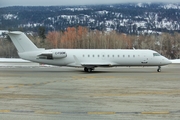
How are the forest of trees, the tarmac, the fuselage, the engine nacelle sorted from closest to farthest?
the tarmac → the engine nacelle → the fuselage → the forest of trees

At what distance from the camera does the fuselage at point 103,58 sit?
32219 mm

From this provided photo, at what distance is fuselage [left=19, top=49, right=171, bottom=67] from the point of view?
1268 inches

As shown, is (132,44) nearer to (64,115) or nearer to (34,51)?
(34,51)

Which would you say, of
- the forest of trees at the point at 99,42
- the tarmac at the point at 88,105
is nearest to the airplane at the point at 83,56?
the tarmac at the point at 88,105

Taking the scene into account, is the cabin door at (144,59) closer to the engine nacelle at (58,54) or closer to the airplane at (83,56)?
the airplane at (83,56)

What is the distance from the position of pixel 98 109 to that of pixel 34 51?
21.7m

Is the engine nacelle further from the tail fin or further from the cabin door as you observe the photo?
the cabin door

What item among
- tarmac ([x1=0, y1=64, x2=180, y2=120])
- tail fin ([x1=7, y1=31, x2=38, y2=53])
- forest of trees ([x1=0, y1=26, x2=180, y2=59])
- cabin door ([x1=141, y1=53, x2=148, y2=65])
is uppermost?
tail fin ([x1=7, y1=31, x2=38, y2=53])

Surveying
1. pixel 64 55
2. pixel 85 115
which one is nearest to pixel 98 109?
pixel 85 115

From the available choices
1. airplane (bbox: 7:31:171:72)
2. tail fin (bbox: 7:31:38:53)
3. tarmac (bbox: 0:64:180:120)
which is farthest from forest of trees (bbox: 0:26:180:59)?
tarmac (bbox: 0:64:180:120)

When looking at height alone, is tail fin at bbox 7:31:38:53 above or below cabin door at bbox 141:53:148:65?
above

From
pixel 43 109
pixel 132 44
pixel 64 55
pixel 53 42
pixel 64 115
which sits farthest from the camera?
pixel 132 44

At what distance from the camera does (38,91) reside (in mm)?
16344

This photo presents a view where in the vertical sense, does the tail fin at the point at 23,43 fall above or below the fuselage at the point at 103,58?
above
